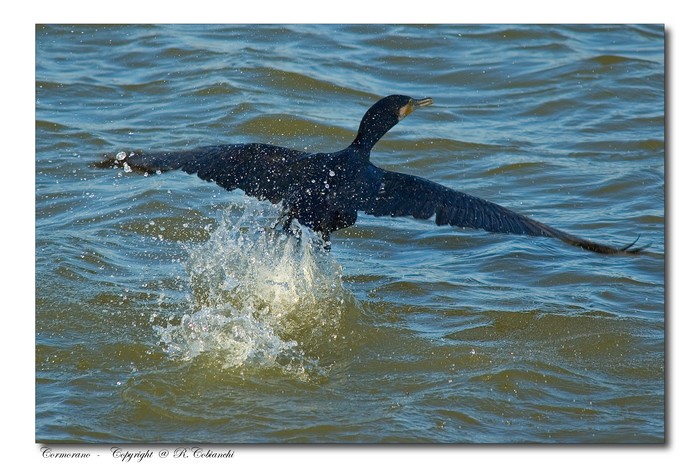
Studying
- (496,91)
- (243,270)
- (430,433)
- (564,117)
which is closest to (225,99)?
(496,91)

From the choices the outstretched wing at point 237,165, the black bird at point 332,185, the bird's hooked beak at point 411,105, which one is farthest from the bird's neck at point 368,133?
the outstretched wing at point 237,165

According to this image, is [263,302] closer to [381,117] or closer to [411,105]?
[381,117]

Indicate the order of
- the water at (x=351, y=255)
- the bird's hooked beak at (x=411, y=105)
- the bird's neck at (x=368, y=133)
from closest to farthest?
the water at (x=351, y=255) < the bird's neck at (x=368, y=133) < the bird's hooked beak at (x=411, y=105)

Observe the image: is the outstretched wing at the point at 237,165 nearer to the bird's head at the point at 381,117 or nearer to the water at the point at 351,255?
the water at the point at 351,255

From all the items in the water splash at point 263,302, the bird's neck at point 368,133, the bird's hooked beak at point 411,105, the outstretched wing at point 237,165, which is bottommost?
the water splash at point 263,302

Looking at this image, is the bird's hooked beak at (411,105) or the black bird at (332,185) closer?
the black bird at (332,185)

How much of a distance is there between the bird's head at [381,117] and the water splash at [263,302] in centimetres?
69

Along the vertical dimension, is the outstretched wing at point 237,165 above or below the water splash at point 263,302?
above

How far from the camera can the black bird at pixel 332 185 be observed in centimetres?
582

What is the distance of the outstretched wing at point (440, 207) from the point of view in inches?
225

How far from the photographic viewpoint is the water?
5.30 meters

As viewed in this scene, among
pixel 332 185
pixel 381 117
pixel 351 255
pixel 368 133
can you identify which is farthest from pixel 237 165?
pixel 351 255

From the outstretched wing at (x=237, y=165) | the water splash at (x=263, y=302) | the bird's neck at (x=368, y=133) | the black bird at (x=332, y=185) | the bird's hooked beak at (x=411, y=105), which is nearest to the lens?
the water splash at (x=263, y=302)

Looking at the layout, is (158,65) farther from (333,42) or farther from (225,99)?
(333,42)
